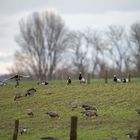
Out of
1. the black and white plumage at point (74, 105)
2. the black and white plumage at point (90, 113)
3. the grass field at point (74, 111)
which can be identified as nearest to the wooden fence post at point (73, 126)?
the grass field at point (74, 111)

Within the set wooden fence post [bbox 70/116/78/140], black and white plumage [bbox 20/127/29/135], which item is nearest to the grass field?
black and white plumage [bbox 20/127/29/135]

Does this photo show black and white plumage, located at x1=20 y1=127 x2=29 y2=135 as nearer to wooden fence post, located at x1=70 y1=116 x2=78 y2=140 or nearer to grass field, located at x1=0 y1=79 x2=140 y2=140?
grass field, located at x1=0 y1=79 x2=140 y2=140

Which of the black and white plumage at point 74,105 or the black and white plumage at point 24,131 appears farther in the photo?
the black and white plumage at point 74,105

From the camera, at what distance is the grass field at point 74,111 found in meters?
30.3

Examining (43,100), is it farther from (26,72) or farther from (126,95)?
(26,72)

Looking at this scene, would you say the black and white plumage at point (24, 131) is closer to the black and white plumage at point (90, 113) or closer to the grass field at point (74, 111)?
the grass field at point (74, 111)

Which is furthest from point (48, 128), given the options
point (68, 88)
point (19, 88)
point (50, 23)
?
point (50, 23)

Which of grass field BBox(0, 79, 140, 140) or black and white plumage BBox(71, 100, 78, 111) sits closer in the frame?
grass field BBox(0, 79, 140, 140)

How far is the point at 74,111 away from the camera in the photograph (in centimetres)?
3791

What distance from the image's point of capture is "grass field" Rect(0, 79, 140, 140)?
30.3m

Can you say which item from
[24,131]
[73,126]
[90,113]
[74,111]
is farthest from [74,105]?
[73,126]

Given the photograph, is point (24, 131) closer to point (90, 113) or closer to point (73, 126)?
point (90, 113)

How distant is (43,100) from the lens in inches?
1757

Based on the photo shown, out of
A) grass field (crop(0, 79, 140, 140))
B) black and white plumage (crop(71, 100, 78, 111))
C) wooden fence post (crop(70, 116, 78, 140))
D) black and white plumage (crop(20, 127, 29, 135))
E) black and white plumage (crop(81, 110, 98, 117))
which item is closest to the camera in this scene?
wooden fence post (crop(70, 116, 78, 140))
